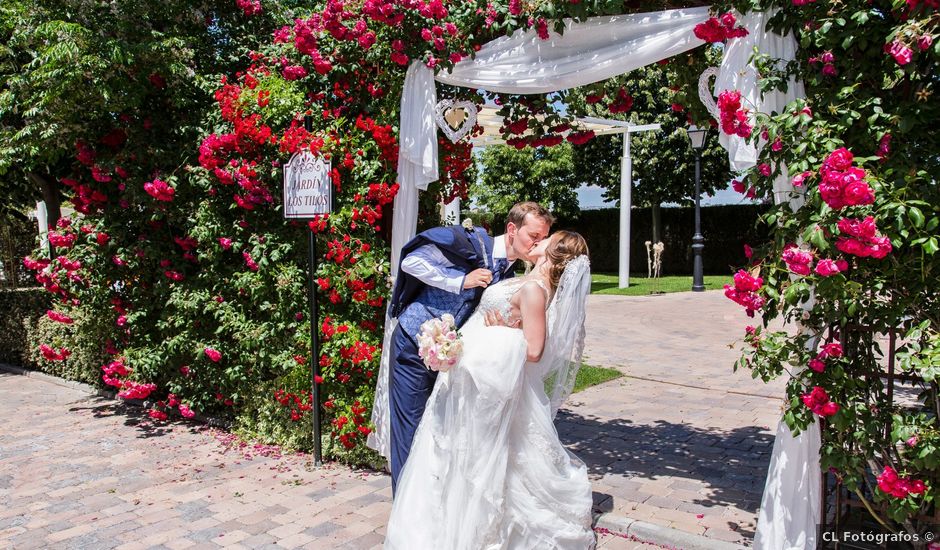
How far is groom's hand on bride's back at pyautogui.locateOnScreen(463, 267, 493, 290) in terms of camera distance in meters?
3.83

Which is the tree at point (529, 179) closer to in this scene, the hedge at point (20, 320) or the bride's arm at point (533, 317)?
the hedge at point (20, 320)

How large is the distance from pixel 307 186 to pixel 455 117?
1206 mm

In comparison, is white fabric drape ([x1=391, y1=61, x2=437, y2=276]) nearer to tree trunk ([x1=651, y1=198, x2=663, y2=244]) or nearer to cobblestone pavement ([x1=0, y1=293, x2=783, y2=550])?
cobblestone pavement ([x1=0, y1=293, x2=783, y2=550])

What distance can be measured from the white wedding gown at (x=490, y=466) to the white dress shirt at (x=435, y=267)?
31 centimetres

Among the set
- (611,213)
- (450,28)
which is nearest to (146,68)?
(450,28)

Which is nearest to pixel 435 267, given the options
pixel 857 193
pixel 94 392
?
pixel 857 193

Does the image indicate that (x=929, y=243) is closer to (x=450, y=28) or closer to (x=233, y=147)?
(x=450, y=28)

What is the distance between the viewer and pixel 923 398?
3156 millimetres

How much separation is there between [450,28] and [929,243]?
123 inches

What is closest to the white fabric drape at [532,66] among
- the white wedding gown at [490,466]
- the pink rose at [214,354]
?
the white wedding gown at [490,466]

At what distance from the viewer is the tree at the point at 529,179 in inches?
925

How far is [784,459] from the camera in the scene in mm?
3406

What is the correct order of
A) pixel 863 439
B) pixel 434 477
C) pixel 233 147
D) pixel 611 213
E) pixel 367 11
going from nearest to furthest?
1. pixel 863 439
2. pixel 434 477
3. pixel 367 11
4. pixel 233 147
5. pixel 611 213

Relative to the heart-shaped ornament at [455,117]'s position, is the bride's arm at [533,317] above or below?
below
